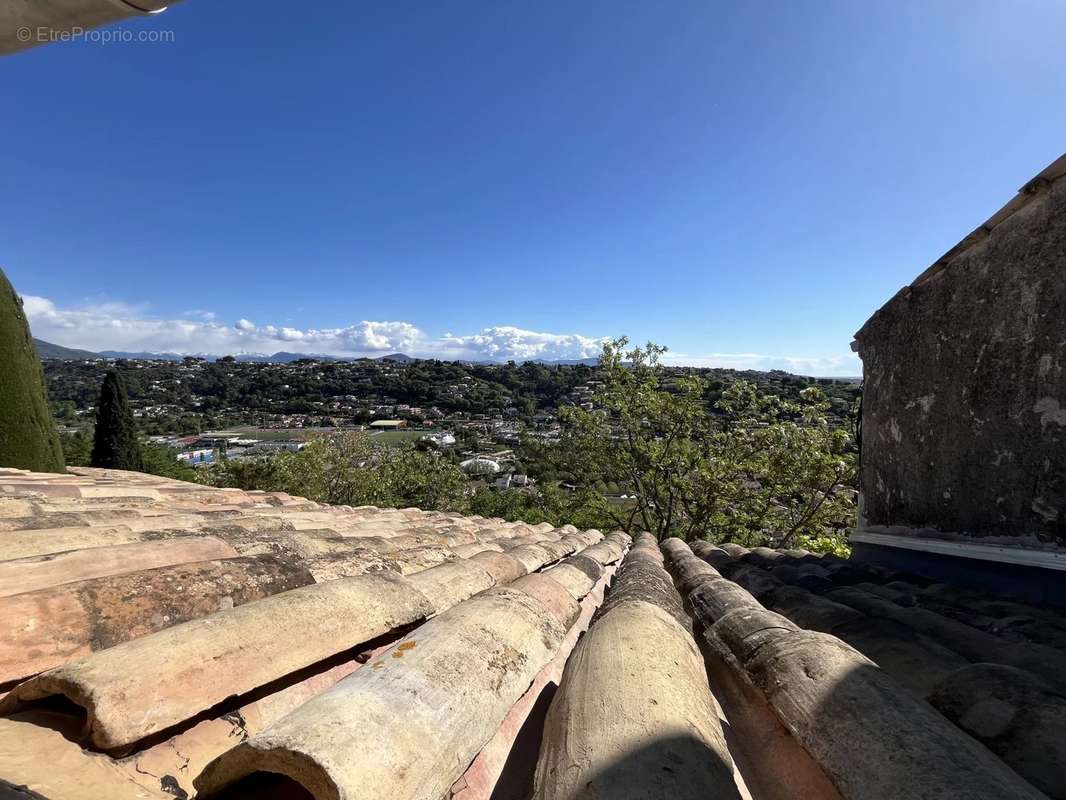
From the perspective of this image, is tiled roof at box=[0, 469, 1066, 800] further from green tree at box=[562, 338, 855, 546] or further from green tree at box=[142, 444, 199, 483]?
green tree at box=[142, 444, 199, 483]

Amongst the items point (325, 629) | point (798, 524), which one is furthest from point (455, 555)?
point (798, 524)

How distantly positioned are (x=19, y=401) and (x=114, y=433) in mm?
10485

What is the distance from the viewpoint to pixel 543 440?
16094 mm

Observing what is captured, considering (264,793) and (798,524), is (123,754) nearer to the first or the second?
(264,793)

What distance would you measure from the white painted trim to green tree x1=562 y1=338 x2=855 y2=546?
7.07 m

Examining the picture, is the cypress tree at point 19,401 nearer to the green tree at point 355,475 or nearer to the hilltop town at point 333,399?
the green tree at point 355,475

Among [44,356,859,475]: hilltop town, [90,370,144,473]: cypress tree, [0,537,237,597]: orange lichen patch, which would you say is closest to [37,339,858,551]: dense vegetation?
[90,370,144,473]: cypress tree

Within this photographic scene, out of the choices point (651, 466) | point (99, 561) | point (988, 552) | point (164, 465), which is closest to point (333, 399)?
point (164, 465)

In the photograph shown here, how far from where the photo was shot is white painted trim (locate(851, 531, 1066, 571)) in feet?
9.86

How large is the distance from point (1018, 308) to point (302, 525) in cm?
531

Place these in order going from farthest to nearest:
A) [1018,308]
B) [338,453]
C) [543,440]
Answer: [338,453], [543,440], [1018,308]

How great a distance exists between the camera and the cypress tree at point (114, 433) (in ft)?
51.6

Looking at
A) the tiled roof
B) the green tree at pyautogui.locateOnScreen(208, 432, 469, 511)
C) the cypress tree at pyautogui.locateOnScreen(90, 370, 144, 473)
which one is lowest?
the green tree at pyautogui.locateOnScreen(208, 432, 469, 511)

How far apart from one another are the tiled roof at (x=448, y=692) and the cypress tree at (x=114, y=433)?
17.2 m
